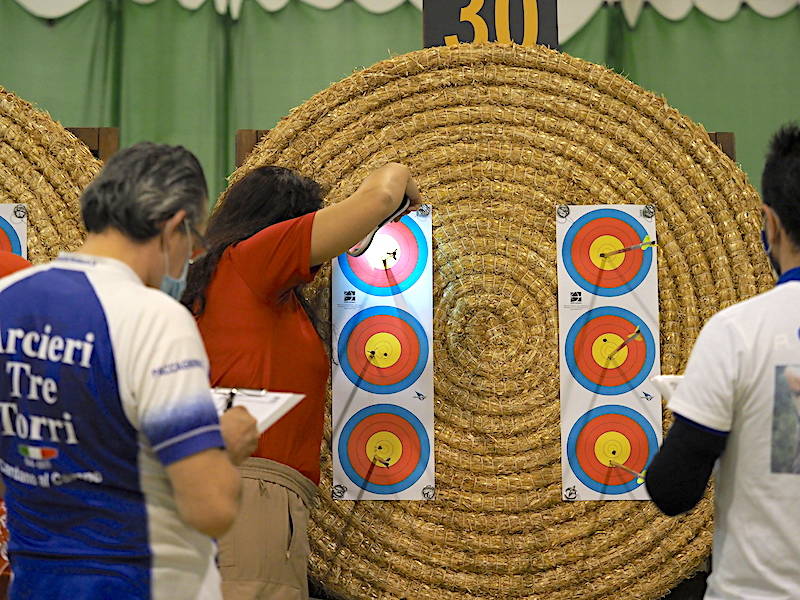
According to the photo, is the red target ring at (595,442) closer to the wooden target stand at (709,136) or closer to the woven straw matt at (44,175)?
the wooden target stand at (709,136)

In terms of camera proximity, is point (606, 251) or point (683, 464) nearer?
point (683, 464)

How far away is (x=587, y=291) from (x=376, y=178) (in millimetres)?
532

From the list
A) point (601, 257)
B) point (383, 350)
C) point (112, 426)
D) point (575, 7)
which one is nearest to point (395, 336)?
point (383, 350)

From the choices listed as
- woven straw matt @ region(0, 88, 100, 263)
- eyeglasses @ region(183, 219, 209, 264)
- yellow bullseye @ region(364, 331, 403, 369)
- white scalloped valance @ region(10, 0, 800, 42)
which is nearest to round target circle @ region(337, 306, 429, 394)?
yellow bullseye @ region(364, 331, 403, 369)

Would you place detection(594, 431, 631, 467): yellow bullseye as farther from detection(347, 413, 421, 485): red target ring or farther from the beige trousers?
the beige trousers

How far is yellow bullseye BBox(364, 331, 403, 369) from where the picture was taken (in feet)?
6.61

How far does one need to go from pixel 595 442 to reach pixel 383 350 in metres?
0.42

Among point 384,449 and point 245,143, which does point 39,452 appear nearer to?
point 384,449

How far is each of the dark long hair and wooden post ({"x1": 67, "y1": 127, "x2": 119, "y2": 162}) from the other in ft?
1.22

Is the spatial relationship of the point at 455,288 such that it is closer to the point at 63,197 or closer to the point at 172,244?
the point at 63,197

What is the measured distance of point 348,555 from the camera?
1.96m

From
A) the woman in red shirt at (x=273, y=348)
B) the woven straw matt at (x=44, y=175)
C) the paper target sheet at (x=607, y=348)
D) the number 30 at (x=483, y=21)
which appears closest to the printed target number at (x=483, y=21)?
the number 30 at (x=483, y=21)

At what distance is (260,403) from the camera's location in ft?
4.21

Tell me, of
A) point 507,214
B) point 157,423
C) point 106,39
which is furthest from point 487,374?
point 106,39
